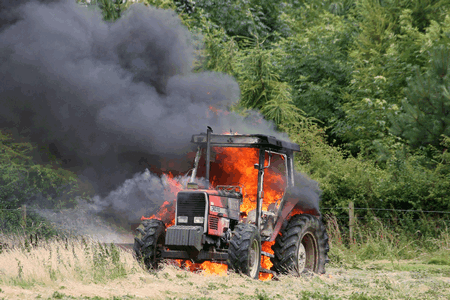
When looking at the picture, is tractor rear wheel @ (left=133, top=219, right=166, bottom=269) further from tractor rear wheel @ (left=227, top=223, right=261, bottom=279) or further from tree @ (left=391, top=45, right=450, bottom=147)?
tree @ (left=391, top=45, right=450, bottom=147)

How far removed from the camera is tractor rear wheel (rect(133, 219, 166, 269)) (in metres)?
9.78

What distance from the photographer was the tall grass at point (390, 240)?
48.1 feet

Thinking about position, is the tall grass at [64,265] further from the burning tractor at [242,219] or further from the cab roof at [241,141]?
the cab roof at [241,141]

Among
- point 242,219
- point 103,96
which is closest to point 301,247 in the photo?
point 242,219

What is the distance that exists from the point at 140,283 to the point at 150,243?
129 centimetres

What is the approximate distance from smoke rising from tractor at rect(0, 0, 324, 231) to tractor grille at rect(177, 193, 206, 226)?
3.91ft

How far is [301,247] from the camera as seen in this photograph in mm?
11055

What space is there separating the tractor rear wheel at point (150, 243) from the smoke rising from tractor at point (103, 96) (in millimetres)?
1038

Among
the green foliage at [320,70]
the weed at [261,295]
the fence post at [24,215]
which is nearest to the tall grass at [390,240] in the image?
the weed at [261,295]

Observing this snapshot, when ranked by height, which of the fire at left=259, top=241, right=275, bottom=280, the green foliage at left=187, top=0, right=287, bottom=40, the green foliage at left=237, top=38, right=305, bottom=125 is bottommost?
the fire at left=259, top=241, right=275, bottom=280

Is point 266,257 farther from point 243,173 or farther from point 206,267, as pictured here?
point 243,173

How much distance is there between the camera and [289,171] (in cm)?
1123

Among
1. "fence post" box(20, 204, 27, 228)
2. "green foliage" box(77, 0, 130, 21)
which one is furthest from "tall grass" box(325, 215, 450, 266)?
"green foliage" box(77, 0, 130, 21)

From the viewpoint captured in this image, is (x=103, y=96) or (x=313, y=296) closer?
(x=313, y=296)
